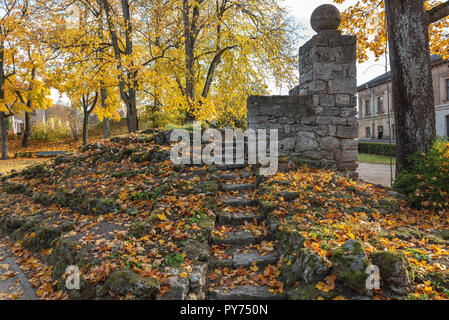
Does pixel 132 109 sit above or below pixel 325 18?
below

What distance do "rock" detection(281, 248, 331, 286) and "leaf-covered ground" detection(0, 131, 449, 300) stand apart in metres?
0.04

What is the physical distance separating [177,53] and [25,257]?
9044mm

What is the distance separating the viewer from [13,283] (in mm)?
3658

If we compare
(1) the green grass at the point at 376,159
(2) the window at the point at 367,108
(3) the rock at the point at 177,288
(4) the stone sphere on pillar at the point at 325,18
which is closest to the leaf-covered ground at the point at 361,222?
(3) the rock at the point at 177,288

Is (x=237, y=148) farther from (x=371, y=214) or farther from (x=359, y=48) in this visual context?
(x=359, y=48)

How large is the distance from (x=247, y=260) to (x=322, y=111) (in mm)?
4067

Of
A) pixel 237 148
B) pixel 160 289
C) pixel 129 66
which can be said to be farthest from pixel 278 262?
pixel 129 66

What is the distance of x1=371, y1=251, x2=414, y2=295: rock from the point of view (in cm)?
261

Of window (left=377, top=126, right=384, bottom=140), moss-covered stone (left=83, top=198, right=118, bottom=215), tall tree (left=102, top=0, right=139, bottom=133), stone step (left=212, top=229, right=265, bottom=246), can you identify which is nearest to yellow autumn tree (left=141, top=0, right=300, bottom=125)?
tall tree (left=102, top=0, right=139, bottom=133)

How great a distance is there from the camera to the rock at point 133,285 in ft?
9.02

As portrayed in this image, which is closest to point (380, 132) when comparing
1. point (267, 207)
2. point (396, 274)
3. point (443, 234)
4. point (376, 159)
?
point (376, 159)

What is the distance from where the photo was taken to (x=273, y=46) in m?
10.2

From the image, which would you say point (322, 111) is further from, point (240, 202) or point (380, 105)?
point (380, 105)

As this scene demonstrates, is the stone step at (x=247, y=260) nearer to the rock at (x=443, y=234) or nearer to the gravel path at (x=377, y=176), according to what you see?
the rock at (x=443, y=234)
